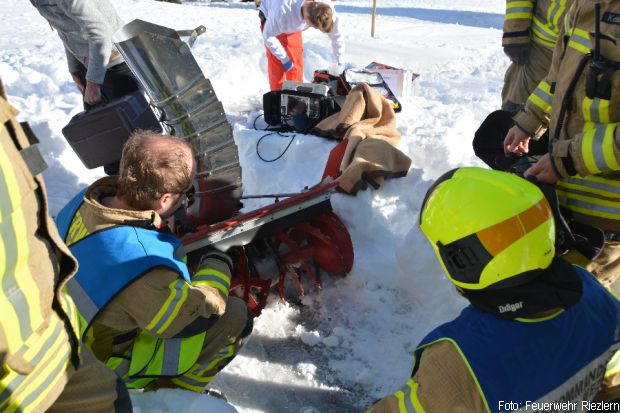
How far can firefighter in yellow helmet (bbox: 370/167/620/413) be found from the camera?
4.56 feet

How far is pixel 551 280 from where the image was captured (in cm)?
147

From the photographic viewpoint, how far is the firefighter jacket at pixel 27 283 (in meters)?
1.06

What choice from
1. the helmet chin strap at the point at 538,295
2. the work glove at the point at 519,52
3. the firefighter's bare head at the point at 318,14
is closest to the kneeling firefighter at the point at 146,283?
the helmet chin strap at the point at 538,295

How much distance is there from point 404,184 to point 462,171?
6.86 feet

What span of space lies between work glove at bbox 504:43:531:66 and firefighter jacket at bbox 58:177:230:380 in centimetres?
281

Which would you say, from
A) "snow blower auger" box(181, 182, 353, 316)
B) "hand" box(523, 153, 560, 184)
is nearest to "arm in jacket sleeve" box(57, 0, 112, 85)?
"snow blower auger" box(181, 182, 353, 316)

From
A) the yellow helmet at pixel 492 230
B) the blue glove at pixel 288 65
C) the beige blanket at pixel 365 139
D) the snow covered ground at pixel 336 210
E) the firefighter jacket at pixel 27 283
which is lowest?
the snow covered ground at pixel 336 210

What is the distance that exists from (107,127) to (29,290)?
9.15 feet

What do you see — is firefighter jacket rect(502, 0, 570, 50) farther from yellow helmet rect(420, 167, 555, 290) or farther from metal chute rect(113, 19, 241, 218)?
yellow helmet rect(420, 167, 555, 290)

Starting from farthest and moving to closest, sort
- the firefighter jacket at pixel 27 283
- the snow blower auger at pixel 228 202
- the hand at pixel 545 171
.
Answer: the snow blower auger at pixel 228 202 < the hand at pixel 545 171 < the firefighter jacket at pixel 27 283

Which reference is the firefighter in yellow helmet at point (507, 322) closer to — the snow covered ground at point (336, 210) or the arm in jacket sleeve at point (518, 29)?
the snow covered ground at point (336, 210)

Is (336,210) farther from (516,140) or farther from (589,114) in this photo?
(589,114)

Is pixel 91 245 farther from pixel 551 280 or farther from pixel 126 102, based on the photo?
pixel 126 102

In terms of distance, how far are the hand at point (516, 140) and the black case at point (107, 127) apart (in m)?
2.45
